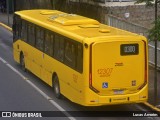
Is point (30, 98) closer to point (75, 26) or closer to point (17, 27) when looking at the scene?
point (75, 26)

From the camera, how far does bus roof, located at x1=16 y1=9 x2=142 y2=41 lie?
16.2 metres

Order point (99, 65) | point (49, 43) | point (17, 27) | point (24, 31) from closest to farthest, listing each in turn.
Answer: point (99, 65)
point (49, 43)
point (24, 31)
point (17, 27)

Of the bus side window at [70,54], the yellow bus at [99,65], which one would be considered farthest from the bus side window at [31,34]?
the bus side window at [70,54]

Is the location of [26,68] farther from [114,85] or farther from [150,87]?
[114,85]

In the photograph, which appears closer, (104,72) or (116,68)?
(104,72)

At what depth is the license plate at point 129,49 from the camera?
15.6 m

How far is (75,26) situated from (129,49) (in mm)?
2888

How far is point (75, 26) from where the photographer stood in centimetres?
1784

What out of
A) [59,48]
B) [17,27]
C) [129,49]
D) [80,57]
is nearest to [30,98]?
[59,48]

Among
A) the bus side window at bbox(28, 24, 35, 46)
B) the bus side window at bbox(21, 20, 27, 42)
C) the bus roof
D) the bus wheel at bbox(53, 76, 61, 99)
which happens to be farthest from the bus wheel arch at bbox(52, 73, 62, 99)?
the bus side window at bbox(21, 20, 27, 42)

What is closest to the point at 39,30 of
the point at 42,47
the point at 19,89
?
the point at 42,47

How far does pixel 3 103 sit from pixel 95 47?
4.18 meters

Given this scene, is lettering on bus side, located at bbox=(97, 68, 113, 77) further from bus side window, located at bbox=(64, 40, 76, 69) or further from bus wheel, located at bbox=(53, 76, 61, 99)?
bus wheel, located at bbox=(53, 76, 61, 99)

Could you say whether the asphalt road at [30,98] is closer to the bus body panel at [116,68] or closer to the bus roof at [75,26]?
the bus body panel at [116,68]
